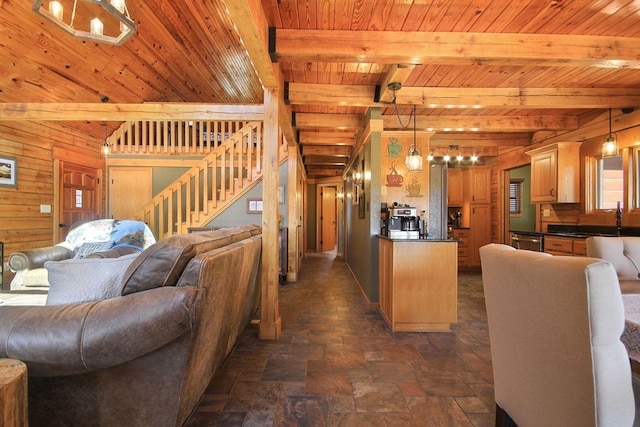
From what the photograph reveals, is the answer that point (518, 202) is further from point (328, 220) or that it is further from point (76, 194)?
point (76, 194)

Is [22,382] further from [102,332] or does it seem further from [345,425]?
[345,425]

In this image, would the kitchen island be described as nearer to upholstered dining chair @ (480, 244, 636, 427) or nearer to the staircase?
upholstered dining chair @ (480, 244, 636, 427)

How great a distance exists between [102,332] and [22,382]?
0.28 m

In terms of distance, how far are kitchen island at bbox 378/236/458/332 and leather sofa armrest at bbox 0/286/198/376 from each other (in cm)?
218

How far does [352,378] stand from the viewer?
6.61 feet

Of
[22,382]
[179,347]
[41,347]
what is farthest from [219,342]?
[22,382]

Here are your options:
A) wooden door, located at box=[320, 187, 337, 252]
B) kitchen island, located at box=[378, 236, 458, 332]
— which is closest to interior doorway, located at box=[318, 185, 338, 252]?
wooden door, located at box=[320, 187, 337, 252]

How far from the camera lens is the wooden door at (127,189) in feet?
20.3

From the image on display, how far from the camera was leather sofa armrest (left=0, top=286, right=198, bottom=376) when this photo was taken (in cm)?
111

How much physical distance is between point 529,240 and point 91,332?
17.2 feet

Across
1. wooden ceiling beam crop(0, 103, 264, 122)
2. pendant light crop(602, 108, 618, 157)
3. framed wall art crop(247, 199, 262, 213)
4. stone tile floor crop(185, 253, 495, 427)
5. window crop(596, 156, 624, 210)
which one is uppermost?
wooden ceiling beam crop(0, 103, 264, 122)

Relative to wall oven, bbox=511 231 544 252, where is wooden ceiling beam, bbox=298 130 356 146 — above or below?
above

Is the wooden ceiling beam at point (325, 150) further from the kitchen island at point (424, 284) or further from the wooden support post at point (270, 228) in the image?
the kitchen island at point (424, 284)

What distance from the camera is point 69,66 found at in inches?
170
